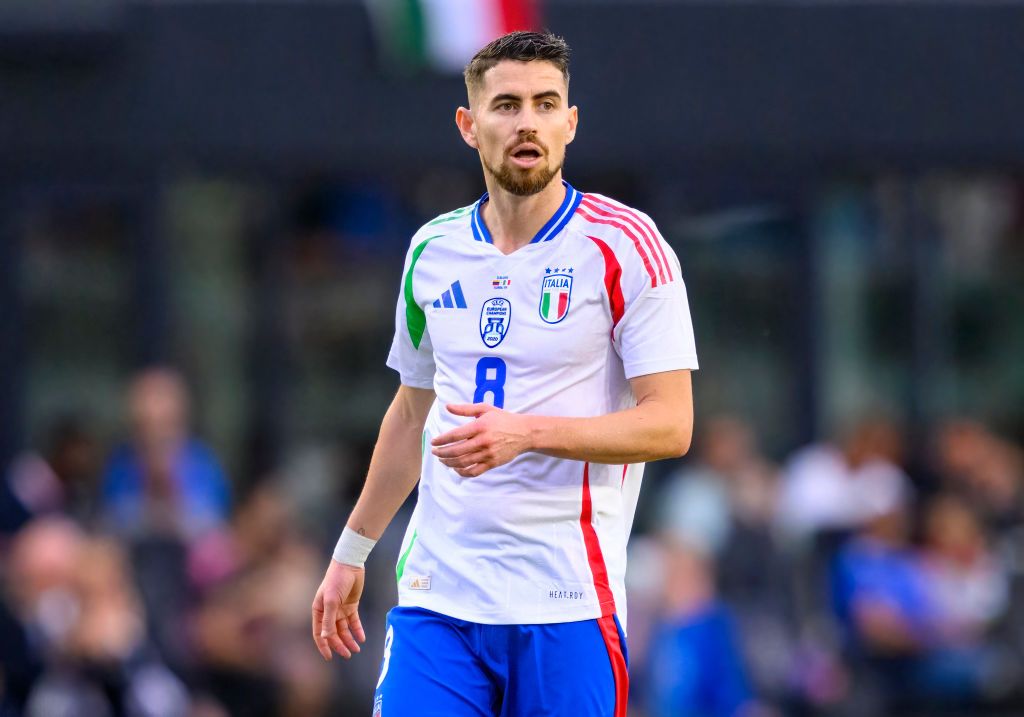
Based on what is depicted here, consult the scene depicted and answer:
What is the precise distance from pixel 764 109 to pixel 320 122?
124 inches

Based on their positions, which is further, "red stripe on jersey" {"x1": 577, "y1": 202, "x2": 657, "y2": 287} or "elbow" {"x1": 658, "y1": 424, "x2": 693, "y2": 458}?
"red stripe on jersey" {"x1": 577, "y1": 202, "x2": 657, "y2": 287}

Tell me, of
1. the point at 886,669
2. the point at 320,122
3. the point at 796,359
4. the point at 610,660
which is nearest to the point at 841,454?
the point at 796,359

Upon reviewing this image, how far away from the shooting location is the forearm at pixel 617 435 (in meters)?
4.51

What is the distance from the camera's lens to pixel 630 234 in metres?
4.85

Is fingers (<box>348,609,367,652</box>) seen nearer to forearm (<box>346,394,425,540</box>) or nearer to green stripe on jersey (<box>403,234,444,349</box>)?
forearm (<box>346,394,425,540</box>)

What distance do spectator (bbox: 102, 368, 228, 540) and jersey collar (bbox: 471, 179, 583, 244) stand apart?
18.5 ft

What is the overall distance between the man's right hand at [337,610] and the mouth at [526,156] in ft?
4.23

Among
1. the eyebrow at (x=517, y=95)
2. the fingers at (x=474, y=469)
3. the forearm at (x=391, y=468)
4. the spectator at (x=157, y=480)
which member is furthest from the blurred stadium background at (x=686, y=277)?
the fingers at (x=474, y=469)

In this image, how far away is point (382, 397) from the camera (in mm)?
12438

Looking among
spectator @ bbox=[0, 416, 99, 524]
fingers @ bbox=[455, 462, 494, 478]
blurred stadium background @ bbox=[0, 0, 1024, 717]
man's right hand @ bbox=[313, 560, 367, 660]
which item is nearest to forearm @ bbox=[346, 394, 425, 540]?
man's right hand @ bbox=[313, 560, 367, 660]

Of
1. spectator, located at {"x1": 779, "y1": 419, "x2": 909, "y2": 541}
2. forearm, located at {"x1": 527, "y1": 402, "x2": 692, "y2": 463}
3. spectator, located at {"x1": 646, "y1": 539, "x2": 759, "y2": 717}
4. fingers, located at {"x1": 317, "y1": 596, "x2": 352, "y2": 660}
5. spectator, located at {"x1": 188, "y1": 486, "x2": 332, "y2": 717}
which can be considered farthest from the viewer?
spectator, located at {"x1": 779, "y1": 419, "x2": 909, "y2": 541}

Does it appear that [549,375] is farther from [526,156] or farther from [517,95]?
[517,95]

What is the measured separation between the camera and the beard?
191 inches

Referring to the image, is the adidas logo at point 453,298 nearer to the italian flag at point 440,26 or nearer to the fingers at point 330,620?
the fingers at point 330,620
